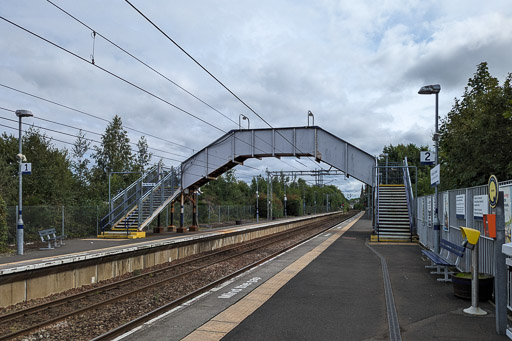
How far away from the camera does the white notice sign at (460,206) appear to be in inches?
402

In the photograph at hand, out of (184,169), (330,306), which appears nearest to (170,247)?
(330,306)

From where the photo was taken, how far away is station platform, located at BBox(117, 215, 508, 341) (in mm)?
6348

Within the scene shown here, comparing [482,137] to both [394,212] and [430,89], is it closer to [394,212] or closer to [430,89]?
[430,89]

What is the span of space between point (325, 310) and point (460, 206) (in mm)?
5079

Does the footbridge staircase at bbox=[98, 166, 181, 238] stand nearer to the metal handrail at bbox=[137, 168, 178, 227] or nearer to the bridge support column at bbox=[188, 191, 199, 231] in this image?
the metal handrail at bbox=[137, 168, 178, 227]

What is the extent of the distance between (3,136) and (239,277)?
1413 inches

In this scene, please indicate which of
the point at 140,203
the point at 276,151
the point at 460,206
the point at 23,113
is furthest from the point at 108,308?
the point at 276,151

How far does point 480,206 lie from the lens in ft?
28.6

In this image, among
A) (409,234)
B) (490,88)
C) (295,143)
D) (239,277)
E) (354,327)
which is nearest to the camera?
(354,327)

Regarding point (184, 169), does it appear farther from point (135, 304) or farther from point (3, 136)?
point (135, 304)

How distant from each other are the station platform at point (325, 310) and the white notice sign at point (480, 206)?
1.74 meters

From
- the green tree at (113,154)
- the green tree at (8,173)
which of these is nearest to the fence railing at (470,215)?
the green tree at (8,173)

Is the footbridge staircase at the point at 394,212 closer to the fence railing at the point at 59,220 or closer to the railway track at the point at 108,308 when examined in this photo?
the railway track at the point at 108,308

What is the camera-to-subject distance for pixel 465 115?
59.8 feet
